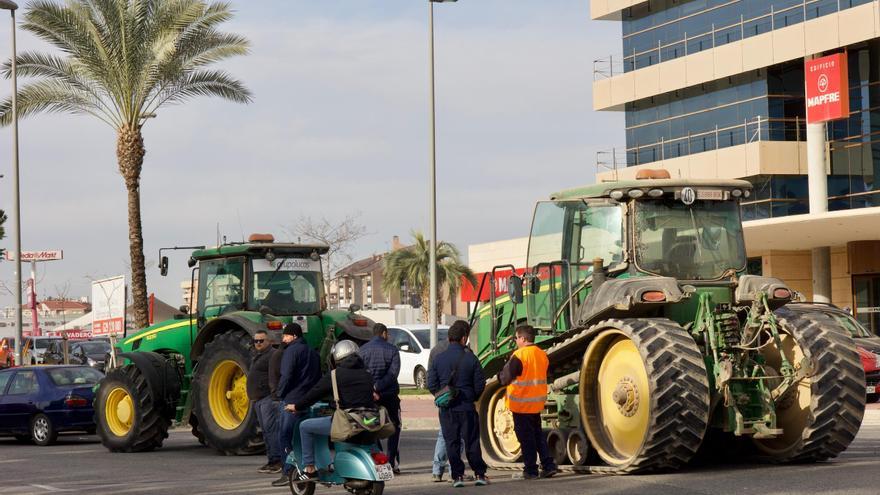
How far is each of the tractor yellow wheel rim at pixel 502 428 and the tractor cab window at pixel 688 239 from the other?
2.62 m

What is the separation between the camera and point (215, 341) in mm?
19109

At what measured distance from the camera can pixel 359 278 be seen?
124188mm

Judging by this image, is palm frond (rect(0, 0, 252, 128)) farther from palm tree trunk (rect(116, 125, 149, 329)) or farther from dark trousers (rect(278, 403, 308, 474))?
dark trousers (rect(278, 403, 308, 474))

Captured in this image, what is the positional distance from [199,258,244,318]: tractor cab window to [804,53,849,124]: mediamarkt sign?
72.3 ft

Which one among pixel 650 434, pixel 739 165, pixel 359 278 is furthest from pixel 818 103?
pixel 359 278

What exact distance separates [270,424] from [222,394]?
141 inches

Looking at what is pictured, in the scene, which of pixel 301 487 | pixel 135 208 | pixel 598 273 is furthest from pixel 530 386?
pixel 135 208

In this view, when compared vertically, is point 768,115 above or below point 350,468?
above

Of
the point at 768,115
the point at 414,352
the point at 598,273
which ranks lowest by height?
the point at 414,352

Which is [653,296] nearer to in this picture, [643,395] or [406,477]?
[643,395]

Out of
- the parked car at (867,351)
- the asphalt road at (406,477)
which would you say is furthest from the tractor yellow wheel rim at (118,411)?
the parked car at (867,351)

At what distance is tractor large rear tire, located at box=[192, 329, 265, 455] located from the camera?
61.8ft

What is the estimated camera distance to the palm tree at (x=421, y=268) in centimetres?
7562

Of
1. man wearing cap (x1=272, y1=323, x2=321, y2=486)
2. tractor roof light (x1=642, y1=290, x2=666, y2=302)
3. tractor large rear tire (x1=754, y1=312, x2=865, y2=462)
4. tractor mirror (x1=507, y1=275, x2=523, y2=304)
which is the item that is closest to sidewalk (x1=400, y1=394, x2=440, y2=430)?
tractor mirror (x1=507, y1=275, x2=523, y2=304)
